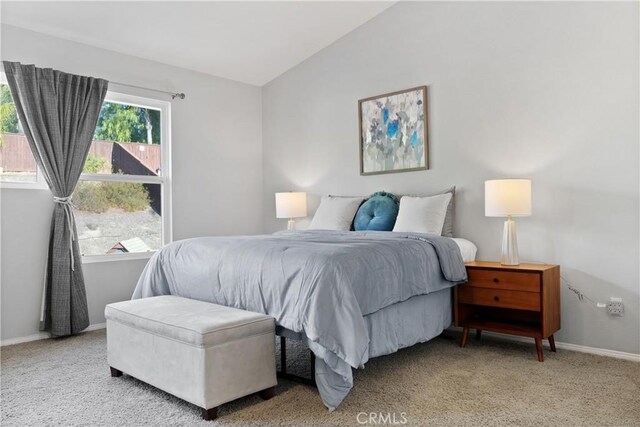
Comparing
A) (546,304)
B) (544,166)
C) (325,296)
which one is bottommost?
(546,304)

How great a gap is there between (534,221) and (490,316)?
0.73 m

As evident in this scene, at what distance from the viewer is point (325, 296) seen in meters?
2.26

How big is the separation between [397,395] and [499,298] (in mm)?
1086

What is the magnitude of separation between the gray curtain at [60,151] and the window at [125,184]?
242mm

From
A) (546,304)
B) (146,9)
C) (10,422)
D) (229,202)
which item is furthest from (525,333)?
(146,9)

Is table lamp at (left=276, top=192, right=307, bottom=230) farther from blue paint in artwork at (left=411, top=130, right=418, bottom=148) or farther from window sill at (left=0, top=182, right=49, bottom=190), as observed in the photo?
window sill at (left=0, top=182, right=49, bottom=190)

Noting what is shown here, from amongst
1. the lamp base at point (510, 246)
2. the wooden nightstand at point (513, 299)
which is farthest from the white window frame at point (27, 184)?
the lamp base at point (510, 246)

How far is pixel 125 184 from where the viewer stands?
4.31 m

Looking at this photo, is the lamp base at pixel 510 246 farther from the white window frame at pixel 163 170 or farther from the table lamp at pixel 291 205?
the white window frame at pixel 163 170

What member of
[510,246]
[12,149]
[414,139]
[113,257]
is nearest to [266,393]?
[510,246]

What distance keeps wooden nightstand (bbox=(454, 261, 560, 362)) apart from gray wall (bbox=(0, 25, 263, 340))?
8.68 ft

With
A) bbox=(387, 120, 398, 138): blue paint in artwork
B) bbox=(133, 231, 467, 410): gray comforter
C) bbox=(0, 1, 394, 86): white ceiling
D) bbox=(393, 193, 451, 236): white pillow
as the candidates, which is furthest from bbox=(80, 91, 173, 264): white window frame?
bbox=(393, 193, 451, 236): white pillow

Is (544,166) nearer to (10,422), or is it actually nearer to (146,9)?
(146,9)

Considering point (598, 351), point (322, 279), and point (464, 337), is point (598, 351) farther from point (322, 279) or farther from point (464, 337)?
point (322, 279)
